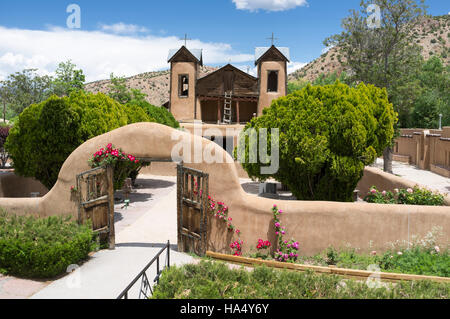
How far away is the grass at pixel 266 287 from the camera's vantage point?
271 inches

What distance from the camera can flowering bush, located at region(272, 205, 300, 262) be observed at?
10641 mm

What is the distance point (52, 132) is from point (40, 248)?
25.2ft

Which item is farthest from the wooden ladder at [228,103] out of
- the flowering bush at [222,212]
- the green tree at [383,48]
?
the flowering bush at [222,212]

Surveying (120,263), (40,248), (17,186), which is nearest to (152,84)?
(17,186)

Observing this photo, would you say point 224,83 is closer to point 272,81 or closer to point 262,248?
point 272,81

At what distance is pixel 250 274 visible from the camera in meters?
7.90

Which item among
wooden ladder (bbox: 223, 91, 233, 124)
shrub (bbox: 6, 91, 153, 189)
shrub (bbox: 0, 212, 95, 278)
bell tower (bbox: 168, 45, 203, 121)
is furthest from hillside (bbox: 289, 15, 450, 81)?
shrub (bbox: 0, 212, 95, 278)

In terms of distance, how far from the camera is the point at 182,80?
1550 inches
